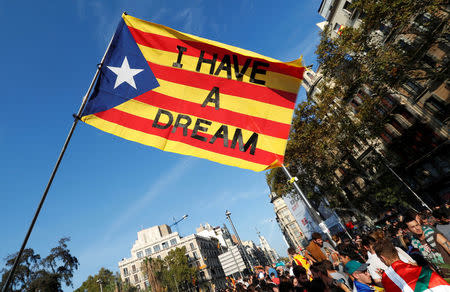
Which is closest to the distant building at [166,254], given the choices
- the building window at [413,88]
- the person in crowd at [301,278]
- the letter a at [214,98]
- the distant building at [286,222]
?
the distant building at [286,222]

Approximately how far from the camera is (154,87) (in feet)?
17.1

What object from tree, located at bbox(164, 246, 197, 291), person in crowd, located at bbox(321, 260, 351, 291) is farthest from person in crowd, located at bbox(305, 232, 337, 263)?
tree, located at bbox(164, 246, 197, 291)

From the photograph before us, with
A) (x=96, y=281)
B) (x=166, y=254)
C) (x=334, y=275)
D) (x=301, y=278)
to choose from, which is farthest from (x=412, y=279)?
(x=166, y=254)

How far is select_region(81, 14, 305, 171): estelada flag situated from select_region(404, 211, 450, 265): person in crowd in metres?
3.58

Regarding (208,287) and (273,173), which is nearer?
(273,173)

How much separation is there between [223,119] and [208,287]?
71.5 metres

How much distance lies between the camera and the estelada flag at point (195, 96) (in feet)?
16.2

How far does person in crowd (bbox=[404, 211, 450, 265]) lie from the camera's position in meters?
4.57

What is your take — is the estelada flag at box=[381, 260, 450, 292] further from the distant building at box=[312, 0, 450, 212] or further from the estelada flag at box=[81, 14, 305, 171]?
the distant building at box=[312, 0, 450, 212]

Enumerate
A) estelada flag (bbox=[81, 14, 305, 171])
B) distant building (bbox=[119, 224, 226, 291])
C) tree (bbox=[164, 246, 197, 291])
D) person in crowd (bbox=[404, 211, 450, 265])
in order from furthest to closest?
1. distant building (bbox=[119, 224, 226, 291])
2. tree (bbox=[164, 246, 197, 291])
3. estelada flag (bbox=[81, 14, 305, 171])
4. person in crowd (bbox=[404, 211, 450, 265])

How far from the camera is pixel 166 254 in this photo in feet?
232

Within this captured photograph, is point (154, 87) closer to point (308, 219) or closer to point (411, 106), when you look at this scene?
point (411, 106)

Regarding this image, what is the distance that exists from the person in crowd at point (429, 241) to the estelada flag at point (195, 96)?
11.8 feet

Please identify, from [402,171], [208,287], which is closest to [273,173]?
[402,171]
